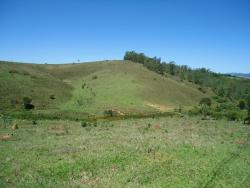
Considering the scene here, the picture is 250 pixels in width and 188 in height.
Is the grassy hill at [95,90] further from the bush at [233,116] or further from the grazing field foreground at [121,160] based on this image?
the grazing field foreground at [121,160]

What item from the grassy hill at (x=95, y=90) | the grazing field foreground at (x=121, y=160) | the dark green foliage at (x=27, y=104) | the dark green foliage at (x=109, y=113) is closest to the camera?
the grazing field foreground at (x=121, y=160)

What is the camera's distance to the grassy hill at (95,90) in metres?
95.2

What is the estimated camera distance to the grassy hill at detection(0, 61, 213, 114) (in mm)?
95250

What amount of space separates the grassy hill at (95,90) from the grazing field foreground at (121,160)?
4319 centimetres

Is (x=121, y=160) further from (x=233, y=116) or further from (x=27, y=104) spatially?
(x=233, y=116)

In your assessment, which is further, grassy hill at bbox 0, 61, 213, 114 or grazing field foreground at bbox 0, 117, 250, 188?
grassy hill at bbox 0, 61, 213, 114

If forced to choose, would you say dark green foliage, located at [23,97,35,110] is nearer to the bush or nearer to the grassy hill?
the grassy hill

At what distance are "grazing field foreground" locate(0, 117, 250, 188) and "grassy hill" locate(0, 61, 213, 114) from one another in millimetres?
43186

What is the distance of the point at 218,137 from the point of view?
5244cm

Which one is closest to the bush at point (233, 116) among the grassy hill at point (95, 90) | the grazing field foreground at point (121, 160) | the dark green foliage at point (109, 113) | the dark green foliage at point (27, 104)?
the grassy hill at point (95, 90)

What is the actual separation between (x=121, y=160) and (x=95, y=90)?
290 ft

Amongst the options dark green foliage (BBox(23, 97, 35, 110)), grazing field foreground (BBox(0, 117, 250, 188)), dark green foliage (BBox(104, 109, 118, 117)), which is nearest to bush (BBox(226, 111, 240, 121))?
dark green foliage (BBox(104, 109, 118, 117))

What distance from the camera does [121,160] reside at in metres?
34.7

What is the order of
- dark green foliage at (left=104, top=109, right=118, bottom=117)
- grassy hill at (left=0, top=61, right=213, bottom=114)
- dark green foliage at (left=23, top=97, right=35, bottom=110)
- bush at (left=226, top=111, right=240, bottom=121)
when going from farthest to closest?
grassy hill at (left=0, top=61, right=213, bottom=114)
bush at (left=226, top=111, right=240, bottom=121)
dark green foliage at (left=104, top=109, right=118, bottom=117)
dark green foliage at (left=23, top=97, right=35, bottom=110)
